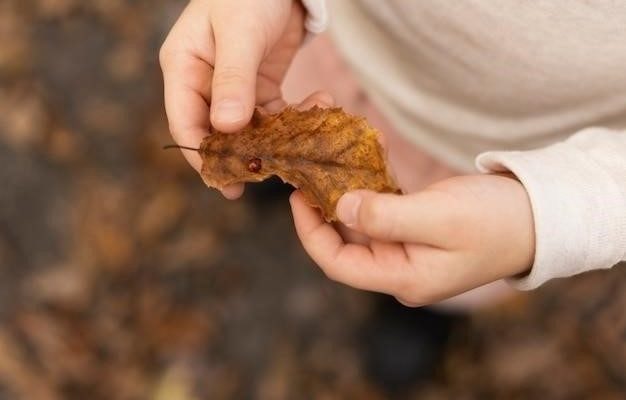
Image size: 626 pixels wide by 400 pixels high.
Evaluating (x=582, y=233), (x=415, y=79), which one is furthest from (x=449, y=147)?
(x=582, y=233)

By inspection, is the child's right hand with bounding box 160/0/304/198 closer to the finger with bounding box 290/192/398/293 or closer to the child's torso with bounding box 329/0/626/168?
the finger with bounding box 290/192/398/293

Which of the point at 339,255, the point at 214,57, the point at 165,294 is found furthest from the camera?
the point at 165,294

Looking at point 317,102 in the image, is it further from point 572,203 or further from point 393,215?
point 572,203

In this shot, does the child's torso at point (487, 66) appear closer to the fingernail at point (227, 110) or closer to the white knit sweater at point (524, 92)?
the white knit sweater at point (524, 92)

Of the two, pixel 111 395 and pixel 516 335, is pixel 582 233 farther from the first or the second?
pixel 111 395

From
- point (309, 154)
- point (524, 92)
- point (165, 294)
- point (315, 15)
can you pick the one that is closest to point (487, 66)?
point (524, 92)

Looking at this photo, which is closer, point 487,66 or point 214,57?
point 214,57

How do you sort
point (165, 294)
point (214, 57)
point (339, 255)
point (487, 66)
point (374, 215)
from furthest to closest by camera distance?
point (165, 294) → point (487, 66) → point (214, 57) → point (339, 255) → point (374, 215)

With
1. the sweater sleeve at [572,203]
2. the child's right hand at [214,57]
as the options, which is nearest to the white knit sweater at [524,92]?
the sweater sleeve at [572,203]
